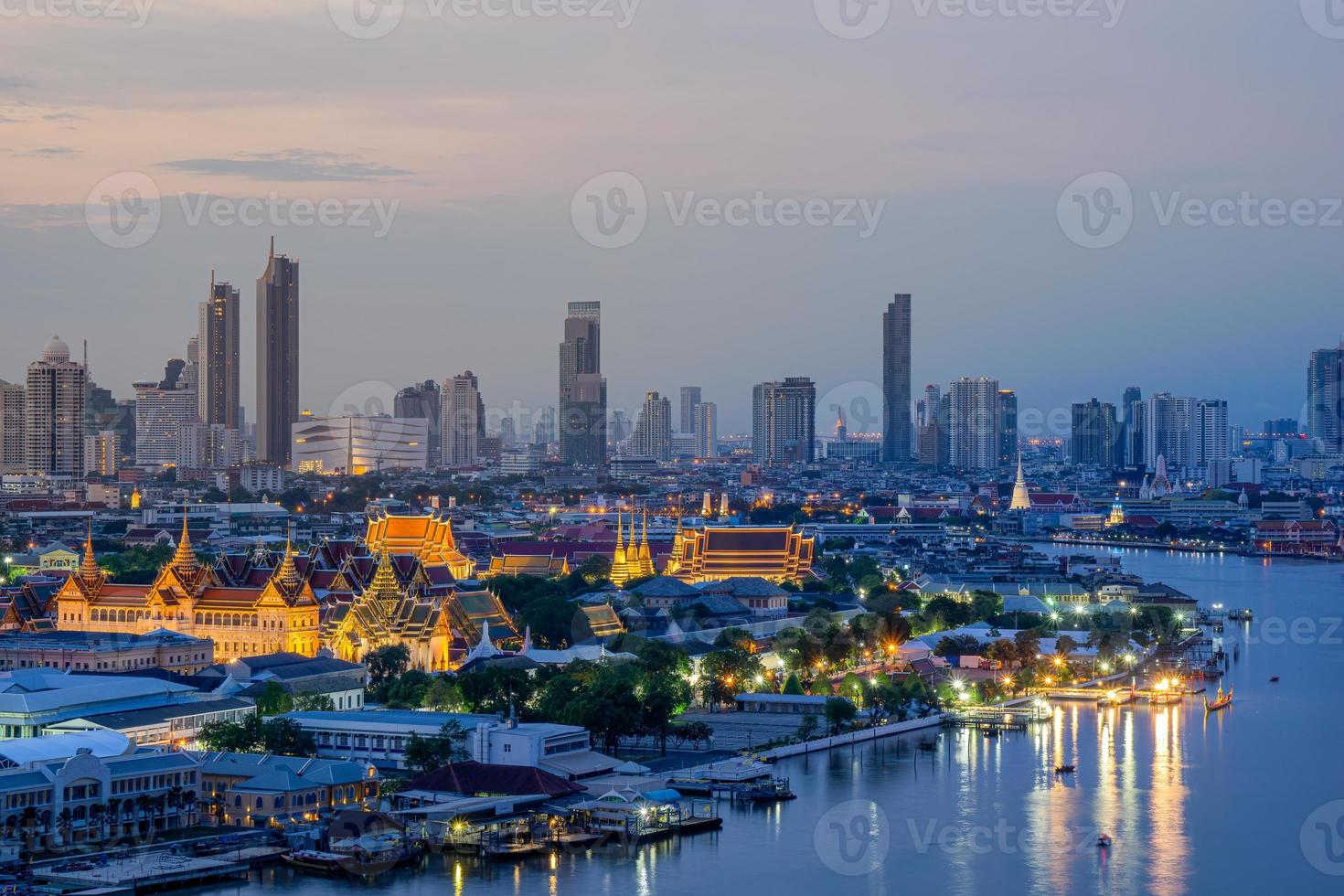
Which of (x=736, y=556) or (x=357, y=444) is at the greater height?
(x=357, y=444)

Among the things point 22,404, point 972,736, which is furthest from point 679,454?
point 972,736

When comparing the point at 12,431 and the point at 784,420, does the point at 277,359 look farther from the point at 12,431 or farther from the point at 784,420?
the point at 784,420

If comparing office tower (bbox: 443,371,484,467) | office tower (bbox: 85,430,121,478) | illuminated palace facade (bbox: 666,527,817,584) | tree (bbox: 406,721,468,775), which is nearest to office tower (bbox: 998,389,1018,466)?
office tower (bbox: 443,371,484,467)

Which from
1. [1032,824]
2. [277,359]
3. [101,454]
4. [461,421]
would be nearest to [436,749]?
[1032,824]

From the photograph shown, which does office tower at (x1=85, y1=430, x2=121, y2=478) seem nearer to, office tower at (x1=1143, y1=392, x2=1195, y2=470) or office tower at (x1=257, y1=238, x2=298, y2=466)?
office tower at (x1=257, y1=238, x2=298, y2=466)

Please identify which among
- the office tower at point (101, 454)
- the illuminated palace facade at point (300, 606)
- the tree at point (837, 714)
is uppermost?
the office tower at point (101, 454)

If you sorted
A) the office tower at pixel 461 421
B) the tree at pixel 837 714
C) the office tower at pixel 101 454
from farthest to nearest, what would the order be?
the office tower at pixel 461 421
the office tower at pixel 101 454
the tree at pixel 837 714

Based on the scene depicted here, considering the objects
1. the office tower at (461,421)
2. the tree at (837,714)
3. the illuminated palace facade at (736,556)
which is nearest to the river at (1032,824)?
the tree at (837,714)

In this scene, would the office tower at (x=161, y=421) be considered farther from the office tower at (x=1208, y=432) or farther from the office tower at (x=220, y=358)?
the office tower at (x=1208, y=432)
